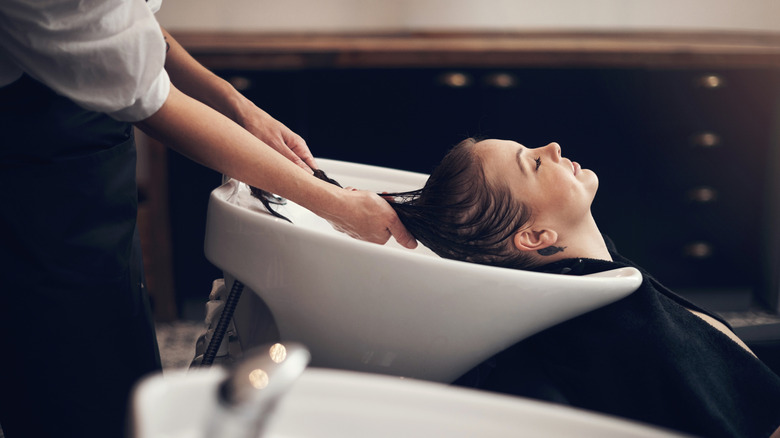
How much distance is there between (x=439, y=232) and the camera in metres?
0.98

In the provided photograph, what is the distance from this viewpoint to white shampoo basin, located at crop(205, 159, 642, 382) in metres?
0.69

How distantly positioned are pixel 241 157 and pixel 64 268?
28 cm

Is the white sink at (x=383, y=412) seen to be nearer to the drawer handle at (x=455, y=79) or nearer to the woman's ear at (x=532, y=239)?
the woman's ear at (x=532, y=239)

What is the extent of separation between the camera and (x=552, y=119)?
6.67 feet

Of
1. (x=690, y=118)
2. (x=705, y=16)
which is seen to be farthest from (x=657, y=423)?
(x=705, y=16)

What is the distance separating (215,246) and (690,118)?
1.79 metres

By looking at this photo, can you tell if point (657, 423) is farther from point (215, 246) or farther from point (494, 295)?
point (215, 246)

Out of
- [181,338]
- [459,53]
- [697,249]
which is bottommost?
[181,338]

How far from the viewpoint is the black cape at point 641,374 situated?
2.48 feet

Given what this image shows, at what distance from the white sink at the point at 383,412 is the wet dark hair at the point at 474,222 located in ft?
1.91

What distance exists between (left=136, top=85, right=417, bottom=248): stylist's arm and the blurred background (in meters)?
1.16

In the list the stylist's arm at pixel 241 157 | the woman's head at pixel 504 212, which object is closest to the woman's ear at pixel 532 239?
the woman's head at pixel 504 212

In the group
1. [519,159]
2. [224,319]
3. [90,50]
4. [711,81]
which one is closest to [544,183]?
[519,159]

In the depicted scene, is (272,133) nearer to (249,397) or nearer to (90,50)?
(90,50)
